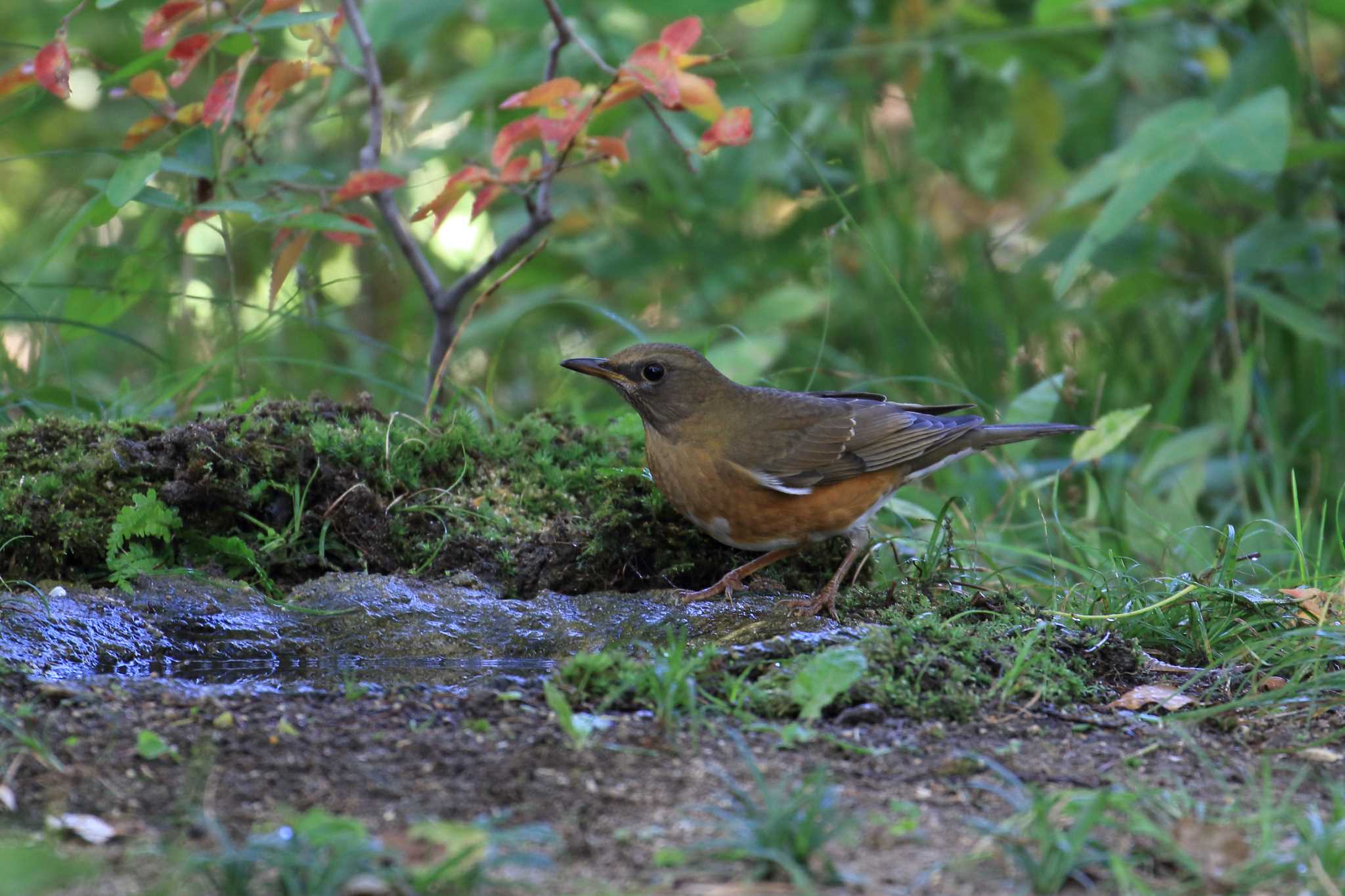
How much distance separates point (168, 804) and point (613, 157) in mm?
3393

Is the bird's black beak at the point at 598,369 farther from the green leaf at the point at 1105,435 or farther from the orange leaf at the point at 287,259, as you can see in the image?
the green leaf at the point at 1105,435

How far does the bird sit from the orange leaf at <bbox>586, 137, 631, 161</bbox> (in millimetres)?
770

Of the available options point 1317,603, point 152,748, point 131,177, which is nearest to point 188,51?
point 131,177

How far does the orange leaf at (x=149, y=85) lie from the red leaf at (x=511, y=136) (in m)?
1.32

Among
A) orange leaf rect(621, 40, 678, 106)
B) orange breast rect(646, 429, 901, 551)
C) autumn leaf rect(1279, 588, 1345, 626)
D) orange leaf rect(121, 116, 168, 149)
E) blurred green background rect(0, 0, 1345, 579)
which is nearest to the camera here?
autumn leaf rect(1279, 588, 1345, 626)

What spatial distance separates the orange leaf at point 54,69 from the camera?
474 cm

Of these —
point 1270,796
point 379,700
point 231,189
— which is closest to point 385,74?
point 231,189

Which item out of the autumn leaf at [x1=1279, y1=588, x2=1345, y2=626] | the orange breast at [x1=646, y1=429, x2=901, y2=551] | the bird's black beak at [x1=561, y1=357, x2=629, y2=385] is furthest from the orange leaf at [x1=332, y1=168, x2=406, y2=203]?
the autumn leaf at [x1=1279, y1=588, x2=1345, y2=626]

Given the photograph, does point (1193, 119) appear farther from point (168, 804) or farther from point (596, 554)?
point (168, 804)

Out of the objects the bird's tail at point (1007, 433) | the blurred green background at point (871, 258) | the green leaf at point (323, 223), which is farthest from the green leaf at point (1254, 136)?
the green leaf at point (323, 223)

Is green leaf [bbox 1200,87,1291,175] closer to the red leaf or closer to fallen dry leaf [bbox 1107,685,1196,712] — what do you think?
fallen dry leaf [bbox 1107,685,1196,712]

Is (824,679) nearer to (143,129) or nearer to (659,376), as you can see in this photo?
(659,376)

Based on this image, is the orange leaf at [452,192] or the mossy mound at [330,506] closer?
the mossy mound at [330,506]

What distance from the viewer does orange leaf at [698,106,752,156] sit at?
16.5 feet
